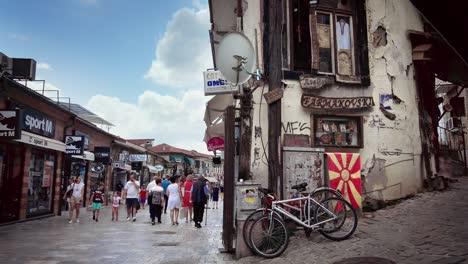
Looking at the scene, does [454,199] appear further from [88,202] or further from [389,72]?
[88,202]

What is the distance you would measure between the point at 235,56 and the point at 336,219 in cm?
383

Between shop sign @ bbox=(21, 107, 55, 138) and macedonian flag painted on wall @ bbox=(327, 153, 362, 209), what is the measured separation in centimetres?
1114

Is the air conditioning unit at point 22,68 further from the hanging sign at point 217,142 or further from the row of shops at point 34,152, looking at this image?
the hanging sign at point 217,142

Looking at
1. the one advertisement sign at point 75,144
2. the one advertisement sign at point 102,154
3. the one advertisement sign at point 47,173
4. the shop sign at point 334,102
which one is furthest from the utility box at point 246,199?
the one advertisement sign at point 102,154

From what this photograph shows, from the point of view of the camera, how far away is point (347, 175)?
28.7 feet

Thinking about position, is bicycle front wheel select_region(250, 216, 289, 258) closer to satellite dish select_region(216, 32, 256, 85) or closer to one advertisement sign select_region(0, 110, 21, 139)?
satellite dish select_region(216, 32, 256, 85)

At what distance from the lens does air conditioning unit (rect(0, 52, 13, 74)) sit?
1238 cm

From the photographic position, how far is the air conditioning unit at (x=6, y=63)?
40.6ft

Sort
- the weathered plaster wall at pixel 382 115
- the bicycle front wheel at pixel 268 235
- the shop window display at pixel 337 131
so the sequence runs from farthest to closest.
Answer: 1. the shop window display at pixel 337 131
2. the weathered plaster wall at pixel 382 115
3. the bicycle front wheel at pixel 268 235

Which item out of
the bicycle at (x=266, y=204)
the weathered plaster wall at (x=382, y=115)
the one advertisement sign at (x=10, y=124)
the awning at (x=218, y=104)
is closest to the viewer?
the bicycle at (x=266, y=204)

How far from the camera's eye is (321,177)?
869 centimetres

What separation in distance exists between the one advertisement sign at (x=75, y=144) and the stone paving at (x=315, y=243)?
Answer: 7.16 meters

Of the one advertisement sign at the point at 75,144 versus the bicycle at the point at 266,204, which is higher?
the one advertisement sign at the point at 75,144

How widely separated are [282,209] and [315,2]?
5481 mm
